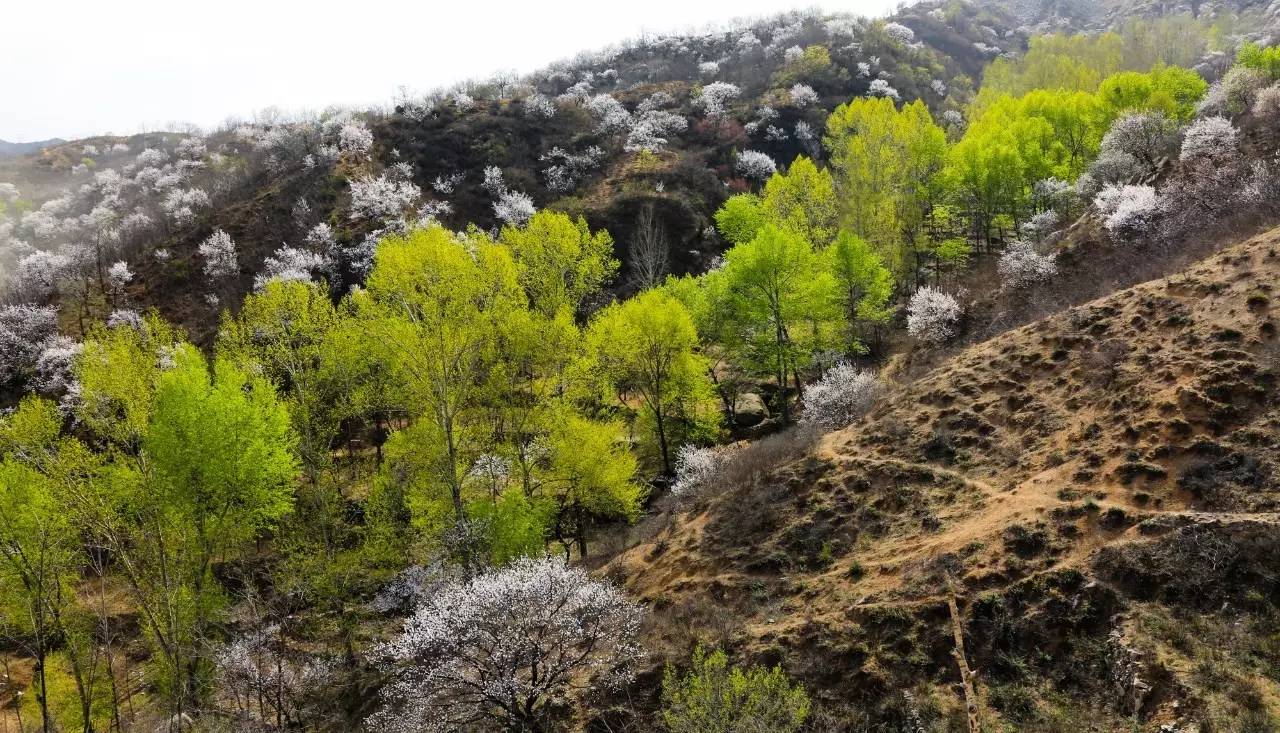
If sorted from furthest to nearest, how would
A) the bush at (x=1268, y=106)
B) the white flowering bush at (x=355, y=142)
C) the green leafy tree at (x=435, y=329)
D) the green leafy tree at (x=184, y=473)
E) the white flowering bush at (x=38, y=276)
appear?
the white flowering bush at (x=355, y=142) < the white flowering bush at (x=38, y=276) < the bush at (x=1268, y=106) < the green leafy tree at (x=435, y=329) < the green leafy tree at (x=184, y=473)

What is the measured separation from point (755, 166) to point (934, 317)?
4391 cm

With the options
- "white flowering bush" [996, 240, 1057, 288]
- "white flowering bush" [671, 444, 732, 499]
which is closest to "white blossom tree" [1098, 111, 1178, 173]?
"white flowering bush" [996, 240, 1057, 288]

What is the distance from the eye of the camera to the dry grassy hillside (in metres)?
9.41

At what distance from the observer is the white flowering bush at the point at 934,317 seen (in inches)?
968

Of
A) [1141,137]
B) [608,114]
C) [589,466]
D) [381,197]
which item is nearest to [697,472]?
[589,466]

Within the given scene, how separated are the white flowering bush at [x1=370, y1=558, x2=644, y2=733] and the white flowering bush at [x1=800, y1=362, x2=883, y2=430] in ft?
31.8

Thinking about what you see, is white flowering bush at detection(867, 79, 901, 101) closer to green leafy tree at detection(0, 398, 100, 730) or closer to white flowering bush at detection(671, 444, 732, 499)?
white flowering bush at detection(671, 444, 732, 499)

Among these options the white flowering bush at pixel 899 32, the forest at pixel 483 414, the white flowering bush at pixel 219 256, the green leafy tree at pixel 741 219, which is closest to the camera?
the forest at pixel 483 414

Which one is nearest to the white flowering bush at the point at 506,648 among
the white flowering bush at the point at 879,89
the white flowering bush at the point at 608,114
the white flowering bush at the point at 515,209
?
the white flowering bush at the point at 515,209

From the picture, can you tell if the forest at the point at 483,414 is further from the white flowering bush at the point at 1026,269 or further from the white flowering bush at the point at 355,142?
the white flowering bush at the point at 355,142

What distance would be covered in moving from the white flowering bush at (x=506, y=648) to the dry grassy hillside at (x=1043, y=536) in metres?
1.91

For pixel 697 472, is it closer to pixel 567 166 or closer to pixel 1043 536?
pixel 1043 536

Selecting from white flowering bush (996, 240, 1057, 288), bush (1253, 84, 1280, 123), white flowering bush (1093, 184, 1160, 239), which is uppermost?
bush (1253, 84, 1280, 123)

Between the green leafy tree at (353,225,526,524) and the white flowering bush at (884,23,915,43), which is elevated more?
the white flowering bush at (884,23,915,43)
